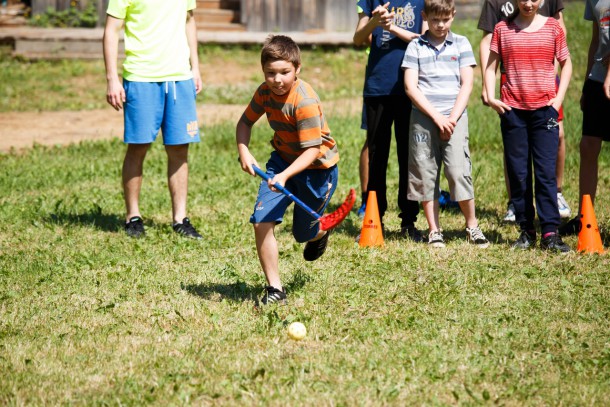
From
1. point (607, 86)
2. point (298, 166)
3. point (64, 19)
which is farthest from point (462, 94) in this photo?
point (64, 19)

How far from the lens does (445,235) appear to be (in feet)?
22.7

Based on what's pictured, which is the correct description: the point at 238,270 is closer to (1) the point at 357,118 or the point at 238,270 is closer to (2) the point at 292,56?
(2) the point at 292,56

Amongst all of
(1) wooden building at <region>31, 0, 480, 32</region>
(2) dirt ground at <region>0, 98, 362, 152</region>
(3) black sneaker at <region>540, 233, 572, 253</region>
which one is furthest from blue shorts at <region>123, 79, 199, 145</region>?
(1) wooden building at <region>31, 0, 480, 32</region>

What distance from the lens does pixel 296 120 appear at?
5.05m

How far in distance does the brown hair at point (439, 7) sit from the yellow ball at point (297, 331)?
2.59 metres

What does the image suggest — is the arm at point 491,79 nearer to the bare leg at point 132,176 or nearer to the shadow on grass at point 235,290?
the shadow on grass at point 235,290

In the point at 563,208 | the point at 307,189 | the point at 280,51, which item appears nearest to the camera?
the point at 280,51

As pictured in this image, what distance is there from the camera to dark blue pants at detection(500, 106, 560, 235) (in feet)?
20.7

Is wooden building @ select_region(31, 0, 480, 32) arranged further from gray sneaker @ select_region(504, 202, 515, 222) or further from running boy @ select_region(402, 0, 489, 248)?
running boy @ select_region(402, 0, 489, 248)

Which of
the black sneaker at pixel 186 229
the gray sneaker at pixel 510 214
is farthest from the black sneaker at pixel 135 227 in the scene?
the gray sneaker at pixel 510 214

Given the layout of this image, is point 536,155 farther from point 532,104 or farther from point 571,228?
point 571,228

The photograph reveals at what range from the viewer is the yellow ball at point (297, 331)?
466 centimetres

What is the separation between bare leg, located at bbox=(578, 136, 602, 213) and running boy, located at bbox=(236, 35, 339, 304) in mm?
2237

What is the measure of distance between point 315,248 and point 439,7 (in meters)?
1.89
